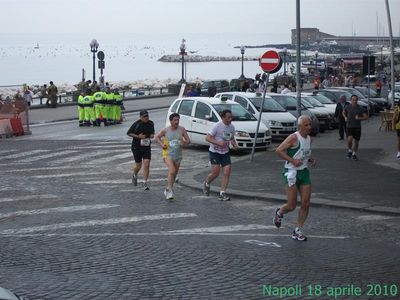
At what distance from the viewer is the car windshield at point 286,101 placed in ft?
93.7

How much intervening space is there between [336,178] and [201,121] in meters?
6.91

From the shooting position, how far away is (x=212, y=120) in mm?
22047

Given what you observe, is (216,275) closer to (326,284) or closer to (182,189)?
(326,284)

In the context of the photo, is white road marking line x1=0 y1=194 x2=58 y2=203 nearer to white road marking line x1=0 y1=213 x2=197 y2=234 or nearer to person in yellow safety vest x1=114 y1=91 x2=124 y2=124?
white road marking line x1=0 y1=213 x2=197 y2=234

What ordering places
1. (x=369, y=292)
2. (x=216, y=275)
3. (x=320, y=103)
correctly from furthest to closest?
(x=320, y=103) < (x=216, y=275) < (x=369, y=292)

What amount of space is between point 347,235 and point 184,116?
12562 millimetres

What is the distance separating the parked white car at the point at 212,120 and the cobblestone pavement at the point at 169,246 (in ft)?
20.4

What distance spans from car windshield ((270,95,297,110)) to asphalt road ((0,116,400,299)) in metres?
12.8

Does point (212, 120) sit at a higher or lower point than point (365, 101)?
lower

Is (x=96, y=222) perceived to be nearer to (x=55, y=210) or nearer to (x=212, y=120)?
(x=55, y=210)

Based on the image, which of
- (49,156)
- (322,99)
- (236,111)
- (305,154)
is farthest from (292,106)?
(305,154)

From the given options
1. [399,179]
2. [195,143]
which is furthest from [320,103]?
[399,179]

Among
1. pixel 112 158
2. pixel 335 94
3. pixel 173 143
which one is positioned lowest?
pixel 112 158

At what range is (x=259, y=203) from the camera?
1366 centimetres
